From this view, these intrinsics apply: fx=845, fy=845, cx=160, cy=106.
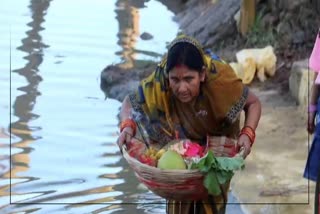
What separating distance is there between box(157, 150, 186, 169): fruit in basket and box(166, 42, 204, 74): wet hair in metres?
0.30

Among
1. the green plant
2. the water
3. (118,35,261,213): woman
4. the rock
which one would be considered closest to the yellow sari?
(118,35,261,213): woman

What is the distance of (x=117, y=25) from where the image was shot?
33.7 feet

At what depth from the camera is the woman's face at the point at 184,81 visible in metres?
2.76

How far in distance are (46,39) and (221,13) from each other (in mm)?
1940

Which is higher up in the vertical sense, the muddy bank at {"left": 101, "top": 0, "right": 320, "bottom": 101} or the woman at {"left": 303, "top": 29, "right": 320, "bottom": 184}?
the woman at {"left": 303, "top": 29, "right": 320, "bottom": 184}

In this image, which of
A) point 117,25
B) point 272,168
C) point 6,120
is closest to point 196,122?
point 272,168

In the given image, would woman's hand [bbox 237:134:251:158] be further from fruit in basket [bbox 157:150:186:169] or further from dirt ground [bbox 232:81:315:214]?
dirt ground [bbox 232:81:315:214]

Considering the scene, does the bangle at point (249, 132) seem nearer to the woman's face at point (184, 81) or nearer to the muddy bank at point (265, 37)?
the woman's face at point (184, 81)

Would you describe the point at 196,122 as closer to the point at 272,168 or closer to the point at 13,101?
the point at 272,168

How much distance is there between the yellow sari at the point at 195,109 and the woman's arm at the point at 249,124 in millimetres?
40

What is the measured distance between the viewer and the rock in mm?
5992

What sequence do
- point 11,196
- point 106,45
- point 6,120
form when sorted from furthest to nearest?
point 106,45
point 6,120
point 11,196

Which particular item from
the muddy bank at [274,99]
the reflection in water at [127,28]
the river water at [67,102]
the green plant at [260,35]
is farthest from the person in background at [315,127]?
the reflection in water at [127,28]

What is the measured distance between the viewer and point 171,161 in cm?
263
